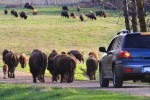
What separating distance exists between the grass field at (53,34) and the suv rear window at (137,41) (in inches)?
1552

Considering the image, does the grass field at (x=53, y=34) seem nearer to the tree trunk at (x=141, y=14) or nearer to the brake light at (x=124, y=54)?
the tree trunk at (x=141, y=14)

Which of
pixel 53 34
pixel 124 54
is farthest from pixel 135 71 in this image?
pixel 53 34

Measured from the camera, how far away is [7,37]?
75375mm

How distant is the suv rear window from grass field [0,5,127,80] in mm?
39431

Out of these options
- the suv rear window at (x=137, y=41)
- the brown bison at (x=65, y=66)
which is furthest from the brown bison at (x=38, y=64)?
the suv rear window at (x=137, y=41)

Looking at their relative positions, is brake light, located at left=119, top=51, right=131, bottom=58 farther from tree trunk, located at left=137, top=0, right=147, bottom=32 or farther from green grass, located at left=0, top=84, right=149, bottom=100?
tree trunk, located at left=137, top=0, right=147, bottom=32

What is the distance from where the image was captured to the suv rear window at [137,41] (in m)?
22.6

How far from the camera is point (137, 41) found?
22750mm

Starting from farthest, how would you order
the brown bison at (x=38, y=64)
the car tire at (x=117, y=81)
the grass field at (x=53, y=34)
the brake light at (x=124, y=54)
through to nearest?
the grass field at (x=53, y=34) → the brown bison at (x=38, y=64) → the car tire at (x=117, y=81) → the brake light at (x=124, y=54)

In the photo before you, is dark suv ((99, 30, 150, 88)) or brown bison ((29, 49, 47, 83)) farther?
Result: brown bison ((29, 49, 47, 83))

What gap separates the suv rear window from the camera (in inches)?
891

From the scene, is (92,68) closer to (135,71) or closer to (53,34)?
(135,71)

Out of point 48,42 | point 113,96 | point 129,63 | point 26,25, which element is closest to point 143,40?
point 129,63

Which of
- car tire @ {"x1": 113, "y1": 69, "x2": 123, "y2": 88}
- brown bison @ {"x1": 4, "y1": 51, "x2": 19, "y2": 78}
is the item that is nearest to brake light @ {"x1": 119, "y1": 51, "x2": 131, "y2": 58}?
car tire @ {"x1": 113, "y1": 69, "x2": 123, "y2": 88}
